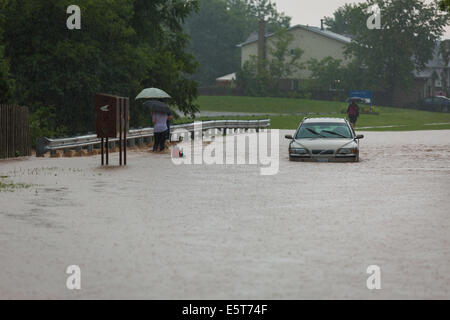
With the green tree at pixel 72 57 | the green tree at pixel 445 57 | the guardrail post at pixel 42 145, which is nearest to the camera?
the guardrail post at pixel 42 145

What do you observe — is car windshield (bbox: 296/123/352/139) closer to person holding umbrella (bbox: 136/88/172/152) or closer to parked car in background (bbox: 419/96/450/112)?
person holding umbrella (bbox: 136/88/172/152)

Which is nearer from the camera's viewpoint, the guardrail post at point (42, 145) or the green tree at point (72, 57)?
the guardrail post at point (42, 145)

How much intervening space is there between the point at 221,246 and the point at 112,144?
2067 centimetres

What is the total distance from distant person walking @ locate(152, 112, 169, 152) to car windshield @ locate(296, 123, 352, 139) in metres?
4.34

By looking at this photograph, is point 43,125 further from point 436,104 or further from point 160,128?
point 436,104

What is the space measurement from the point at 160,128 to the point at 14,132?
4613 mm

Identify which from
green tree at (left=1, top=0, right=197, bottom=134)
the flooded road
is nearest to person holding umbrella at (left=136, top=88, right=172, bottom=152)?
the flooded road

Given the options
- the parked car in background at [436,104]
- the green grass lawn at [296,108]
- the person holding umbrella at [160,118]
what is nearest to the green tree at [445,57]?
the parked car in background at [436,104]

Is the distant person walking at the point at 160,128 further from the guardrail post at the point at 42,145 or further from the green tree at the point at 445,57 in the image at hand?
the green tree at the point at 445,57

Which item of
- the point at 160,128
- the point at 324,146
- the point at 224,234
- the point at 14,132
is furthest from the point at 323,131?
the point at 224,234

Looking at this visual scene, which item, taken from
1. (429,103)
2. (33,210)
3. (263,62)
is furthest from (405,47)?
(33,210)

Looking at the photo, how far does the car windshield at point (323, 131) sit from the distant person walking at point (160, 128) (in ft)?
14.2

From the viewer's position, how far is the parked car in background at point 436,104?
299ft
